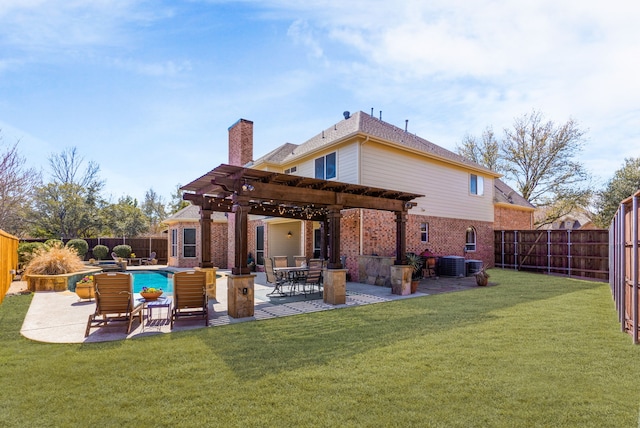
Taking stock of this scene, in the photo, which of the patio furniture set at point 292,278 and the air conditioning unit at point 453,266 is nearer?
the patio furniture set at point 292,278

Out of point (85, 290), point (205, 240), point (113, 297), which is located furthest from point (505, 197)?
point (85, 290)

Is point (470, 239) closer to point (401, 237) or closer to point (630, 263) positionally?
point (401, 237)

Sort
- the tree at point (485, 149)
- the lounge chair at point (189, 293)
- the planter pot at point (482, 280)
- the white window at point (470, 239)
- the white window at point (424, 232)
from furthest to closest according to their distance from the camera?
the tree at point (485, 149) < the white window at point (470, 239) < the white window at point (424, 232) < the planter pot at point (482, 280) < the lounge chair at point (189, 293)

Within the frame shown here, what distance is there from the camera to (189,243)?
20.6 m

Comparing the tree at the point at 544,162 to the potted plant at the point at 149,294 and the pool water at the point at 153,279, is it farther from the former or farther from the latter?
the potted plant at the point at 149,294

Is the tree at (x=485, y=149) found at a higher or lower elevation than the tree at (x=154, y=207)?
higher

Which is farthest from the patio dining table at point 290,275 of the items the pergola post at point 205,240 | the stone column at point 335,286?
the pergola post at point 205,240

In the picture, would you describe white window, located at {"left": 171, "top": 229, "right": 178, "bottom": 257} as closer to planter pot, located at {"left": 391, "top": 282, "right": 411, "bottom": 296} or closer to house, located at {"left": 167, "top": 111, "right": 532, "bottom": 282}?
house, located at {"left": 167, "top": 111, "right": 532, "bottom": 282}

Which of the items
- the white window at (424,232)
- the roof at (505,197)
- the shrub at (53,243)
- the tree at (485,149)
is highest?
the tree at (485,149)

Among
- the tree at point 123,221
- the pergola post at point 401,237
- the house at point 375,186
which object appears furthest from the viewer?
the tree at point 123,221

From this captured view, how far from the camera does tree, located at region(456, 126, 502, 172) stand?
29.0 metres

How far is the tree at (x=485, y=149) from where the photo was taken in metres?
29.0

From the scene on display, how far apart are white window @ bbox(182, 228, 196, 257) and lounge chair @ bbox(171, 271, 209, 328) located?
14500mm

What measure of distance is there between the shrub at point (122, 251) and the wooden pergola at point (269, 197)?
15179 millimetres
